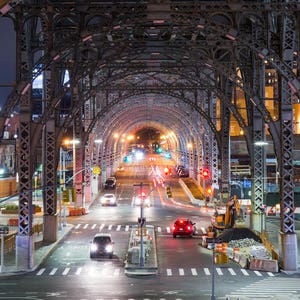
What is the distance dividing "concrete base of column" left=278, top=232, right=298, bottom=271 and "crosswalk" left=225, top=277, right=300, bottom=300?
184 cm

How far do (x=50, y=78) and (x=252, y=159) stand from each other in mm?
16838

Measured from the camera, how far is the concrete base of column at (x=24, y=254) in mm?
38125

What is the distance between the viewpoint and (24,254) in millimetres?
38188

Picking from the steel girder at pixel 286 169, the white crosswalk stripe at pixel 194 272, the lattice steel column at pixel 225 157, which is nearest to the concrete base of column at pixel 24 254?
the white crosswalk stripe at pixel 194 272

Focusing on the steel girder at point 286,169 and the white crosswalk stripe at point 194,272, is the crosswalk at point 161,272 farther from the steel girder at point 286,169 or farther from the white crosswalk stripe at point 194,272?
the steel girder at point 286,169

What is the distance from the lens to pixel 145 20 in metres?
32.4

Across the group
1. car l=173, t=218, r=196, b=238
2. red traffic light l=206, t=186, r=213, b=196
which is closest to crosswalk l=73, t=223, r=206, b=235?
car l=173, t=218, r=196, b=238

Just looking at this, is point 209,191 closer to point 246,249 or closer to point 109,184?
point 109,184

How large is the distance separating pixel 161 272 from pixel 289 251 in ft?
24.7

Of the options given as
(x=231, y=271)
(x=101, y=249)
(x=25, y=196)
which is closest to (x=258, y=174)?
(x=231, y=271)

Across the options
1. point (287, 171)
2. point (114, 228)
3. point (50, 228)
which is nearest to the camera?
point (287, 171)

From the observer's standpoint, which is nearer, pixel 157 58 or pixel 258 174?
pixel 258 174

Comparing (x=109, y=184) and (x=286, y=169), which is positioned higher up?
(x=286, y=169)

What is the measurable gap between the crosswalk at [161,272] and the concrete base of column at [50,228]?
1013 centimetres
